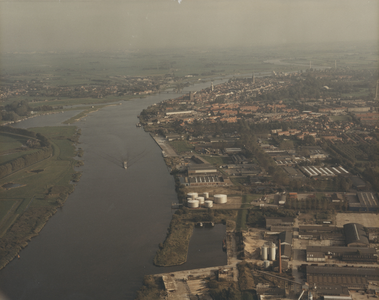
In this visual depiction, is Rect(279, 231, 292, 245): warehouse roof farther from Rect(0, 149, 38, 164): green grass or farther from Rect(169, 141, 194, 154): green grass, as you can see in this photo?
Rect(0, 149, 38, 164): green grass

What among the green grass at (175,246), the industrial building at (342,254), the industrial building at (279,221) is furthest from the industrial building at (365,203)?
the green grass at (175,246)

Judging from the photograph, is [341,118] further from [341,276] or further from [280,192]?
[341,276]

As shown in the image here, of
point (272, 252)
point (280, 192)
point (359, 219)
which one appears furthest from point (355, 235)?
point (280, 192)

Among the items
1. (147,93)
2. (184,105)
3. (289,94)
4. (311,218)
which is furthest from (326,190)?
(147,93)

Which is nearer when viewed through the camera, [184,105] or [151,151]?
[151,151]

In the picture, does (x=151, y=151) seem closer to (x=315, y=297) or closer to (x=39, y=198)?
(x=39, y=198)

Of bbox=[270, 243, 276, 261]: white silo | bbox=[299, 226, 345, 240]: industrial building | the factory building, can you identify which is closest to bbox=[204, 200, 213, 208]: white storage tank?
bbox=[299, 226, 345, 240]: industrial building
